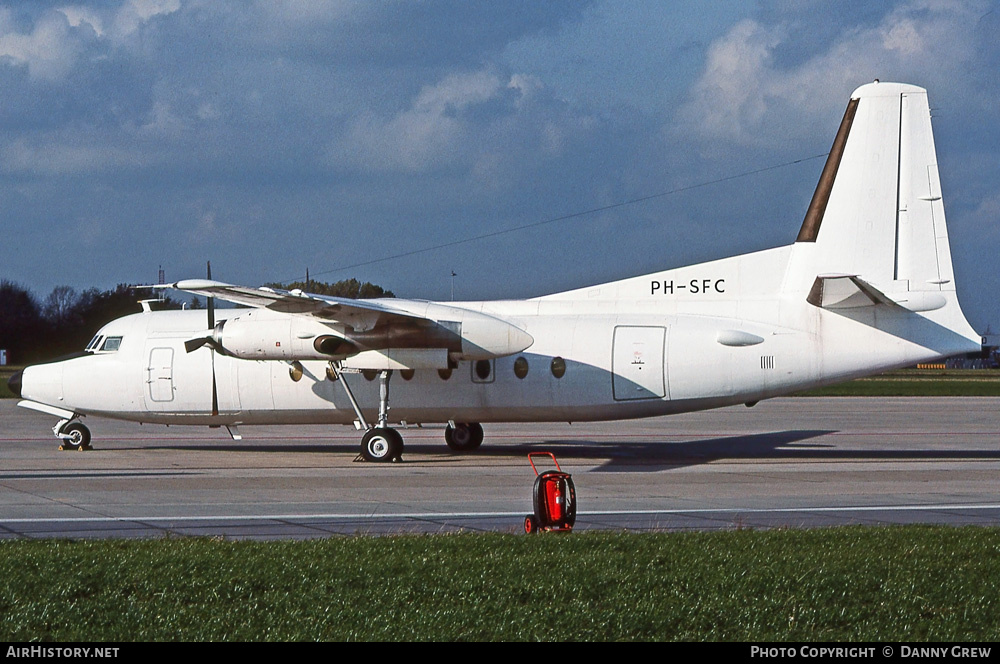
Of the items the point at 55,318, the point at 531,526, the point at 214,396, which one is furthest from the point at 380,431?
the point at 55,318

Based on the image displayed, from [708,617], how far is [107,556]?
5531 mm

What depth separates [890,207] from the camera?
801 inches

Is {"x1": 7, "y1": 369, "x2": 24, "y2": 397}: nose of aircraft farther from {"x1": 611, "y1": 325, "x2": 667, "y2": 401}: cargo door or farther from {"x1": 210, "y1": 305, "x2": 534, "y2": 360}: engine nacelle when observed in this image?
{"x1": 611, "y1": 325, "x2": 667, "y2": 401}: cargo door

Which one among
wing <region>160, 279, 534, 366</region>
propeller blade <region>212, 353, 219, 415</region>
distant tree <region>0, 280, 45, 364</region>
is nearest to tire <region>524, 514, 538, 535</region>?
wing <region>160, 279, 534, 366</region>

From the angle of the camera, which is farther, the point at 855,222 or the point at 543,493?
the point at 855,222

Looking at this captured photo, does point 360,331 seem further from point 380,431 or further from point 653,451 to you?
point 653,451

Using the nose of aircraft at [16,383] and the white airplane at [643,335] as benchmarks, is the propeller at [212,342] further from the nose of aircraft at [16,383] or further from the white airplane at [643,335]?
the nose of aircraft at [16,383]

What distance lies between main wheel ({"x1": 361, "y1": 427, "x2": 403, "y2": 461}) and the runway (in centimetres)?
42

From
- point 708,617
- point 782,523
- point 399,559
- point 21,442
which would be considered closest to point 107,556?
point 399,559

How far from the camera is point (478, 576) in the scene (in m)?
9.17

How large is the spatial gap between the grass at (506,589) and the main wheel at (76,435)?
48.5 ft

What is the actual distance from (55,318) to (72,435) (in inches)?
1203

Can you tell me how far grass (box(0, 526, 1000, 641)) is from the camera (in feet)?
24.8
